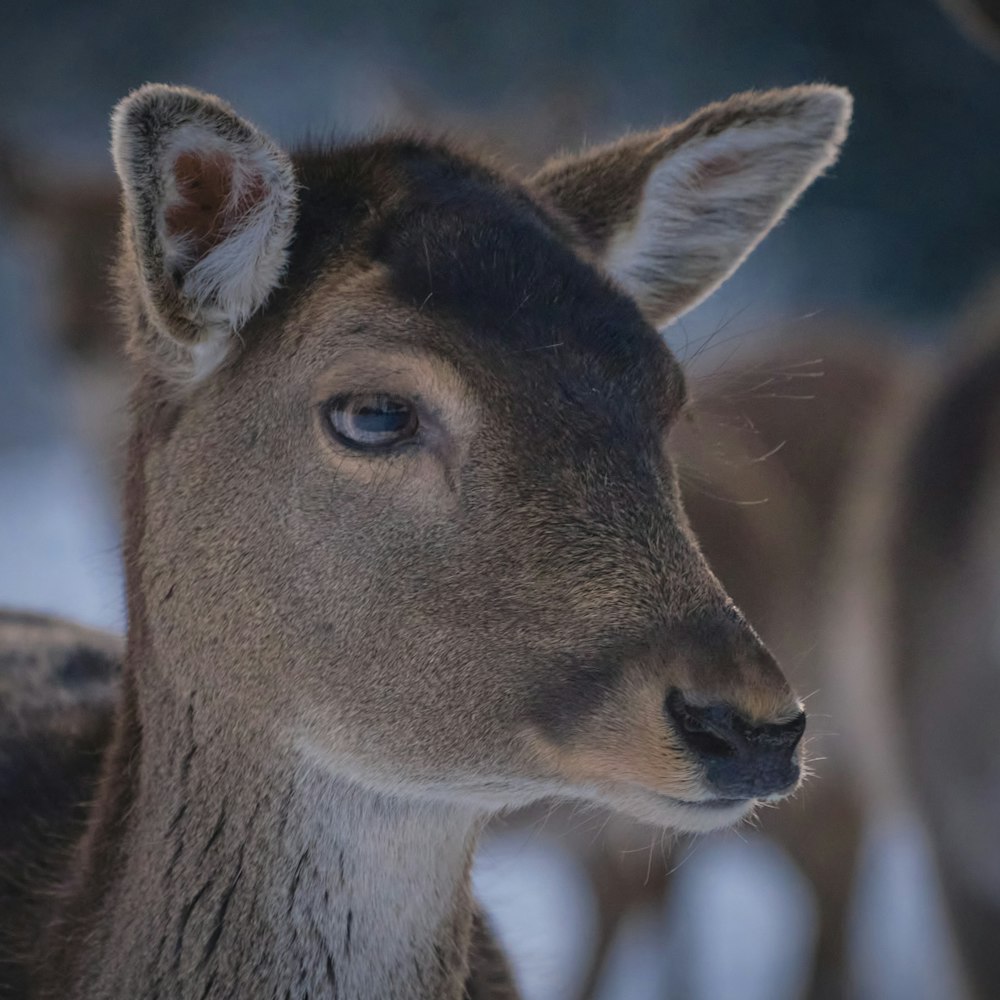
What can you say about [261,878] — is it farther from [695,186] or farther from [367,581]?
[695,186]

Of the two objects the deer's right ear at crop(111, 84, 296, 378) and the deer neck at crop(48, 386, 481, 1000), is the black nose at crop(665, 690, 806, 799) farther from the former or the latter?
the deer's right ear at crop(111, 84, 296, 378)

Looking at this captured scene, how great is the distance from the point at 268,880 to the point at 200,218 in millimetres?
1105

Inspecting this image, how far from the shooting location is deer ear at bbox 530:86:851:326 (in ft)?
8.56

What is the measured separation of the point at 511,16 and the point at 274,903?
312 inches

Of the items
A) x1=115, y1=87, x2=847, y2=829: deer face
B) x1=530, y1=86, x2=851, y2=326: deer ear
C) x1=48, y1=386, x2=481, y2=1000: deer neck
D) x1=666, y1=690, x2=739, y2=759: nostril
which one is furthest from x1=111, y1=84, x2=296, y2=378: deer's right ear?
x1=666, y1=690, x2=739, y2=759: nostril

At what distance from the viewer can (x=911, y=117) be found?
8336 millimetres

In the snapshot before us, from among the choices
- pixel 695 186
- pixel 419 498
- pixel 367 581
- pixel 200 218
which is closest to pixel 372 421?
pixel 419 498

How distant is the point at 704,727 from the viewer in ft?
6.17

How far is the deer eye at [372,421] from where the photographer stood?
2113 millimetres

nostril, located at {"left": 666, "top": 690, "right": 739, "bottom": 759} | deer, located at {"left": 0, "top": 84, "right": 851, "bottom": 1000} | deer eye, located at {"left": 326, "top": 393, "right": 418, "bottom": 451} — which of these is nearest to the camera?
nostril, located at {"left": 666, "top": 690, "right": 739, "bottom": 759}

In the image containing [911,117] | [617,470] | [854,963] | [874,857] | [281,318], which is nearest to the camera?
[617,470]

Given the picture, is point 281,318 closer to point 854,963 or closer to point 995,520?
point 995,520

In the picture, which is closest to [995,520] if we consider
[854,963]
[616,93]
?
[854,963]

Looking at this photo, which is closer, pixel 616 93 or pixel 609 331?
pixel 609 331
